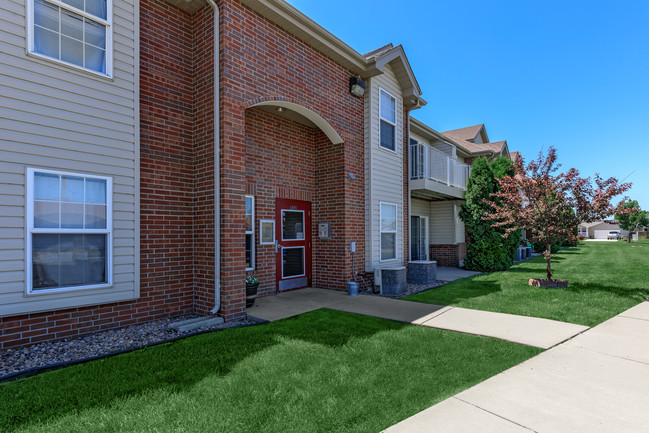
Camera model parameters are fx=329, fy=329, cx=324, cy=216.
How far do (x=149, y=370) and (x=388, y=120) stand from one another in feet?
28.7

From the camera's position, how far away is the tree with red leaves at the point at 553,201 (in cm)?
836

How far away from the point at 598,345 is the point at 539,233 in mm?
5556

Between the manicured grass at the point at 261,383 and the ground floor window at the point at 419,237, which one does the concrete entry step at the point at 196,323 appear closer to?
the manicured grass at the point at 261,383

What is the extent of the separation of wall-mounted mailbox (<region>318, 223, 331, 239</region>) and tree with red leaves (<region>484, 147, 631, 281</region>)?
527cm

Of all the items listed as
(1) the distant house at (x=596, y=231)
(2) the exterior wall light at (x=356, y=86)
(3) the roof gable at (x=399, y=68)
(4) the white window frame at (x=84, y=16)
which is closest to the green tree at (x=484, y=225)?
(3) the roof gable at (x=399, y=68)

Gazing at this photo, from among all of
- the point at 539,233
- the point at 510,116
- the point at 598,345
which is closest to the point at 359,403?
the point at 598,345

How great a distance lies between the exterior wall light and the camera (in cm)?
861

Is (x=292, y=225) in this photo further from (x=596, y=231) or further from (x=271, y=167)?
(x=596, y=231)

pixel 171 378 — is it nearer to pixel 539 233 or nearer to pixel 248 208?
pixel 248 208

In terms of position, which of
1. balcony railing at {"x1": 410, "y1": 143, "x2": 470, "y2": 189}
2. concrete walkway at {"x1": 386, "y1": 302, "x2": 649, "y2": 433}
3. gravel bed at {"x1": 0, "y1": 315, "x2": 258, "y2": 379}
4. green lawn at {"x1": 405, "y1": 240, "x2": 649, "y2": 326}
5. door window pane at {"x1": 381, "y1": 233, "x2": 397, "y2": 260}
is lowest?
green lawn at {"x1": 405, "y1": 240, "x2": 649, "y2": 326}

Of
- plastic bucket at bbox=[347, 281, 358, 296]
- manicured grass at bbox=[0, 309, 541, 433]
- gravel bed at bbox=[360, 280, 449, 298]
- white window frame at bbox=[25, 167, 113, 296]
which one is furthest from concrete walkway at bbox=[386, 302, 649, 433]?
white window frame at bbox=[25, 167, 113, 296]

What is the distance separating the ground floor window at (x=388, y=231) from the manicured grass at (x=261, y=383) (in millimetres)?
4816

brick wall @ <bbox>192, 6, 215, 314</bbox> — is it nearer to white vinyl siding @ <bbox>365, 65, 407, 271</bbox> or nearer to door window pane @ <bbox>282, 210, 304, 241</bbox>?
door window pane @ <bbox>282, 210, 304, 241</bbox>

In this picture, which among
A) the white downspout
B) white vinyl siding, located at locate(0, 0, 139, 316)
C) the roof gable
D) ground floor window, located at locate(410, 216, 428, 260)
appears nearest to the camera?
white vinyl siding, located at locate(0, 0, 139, 316)
